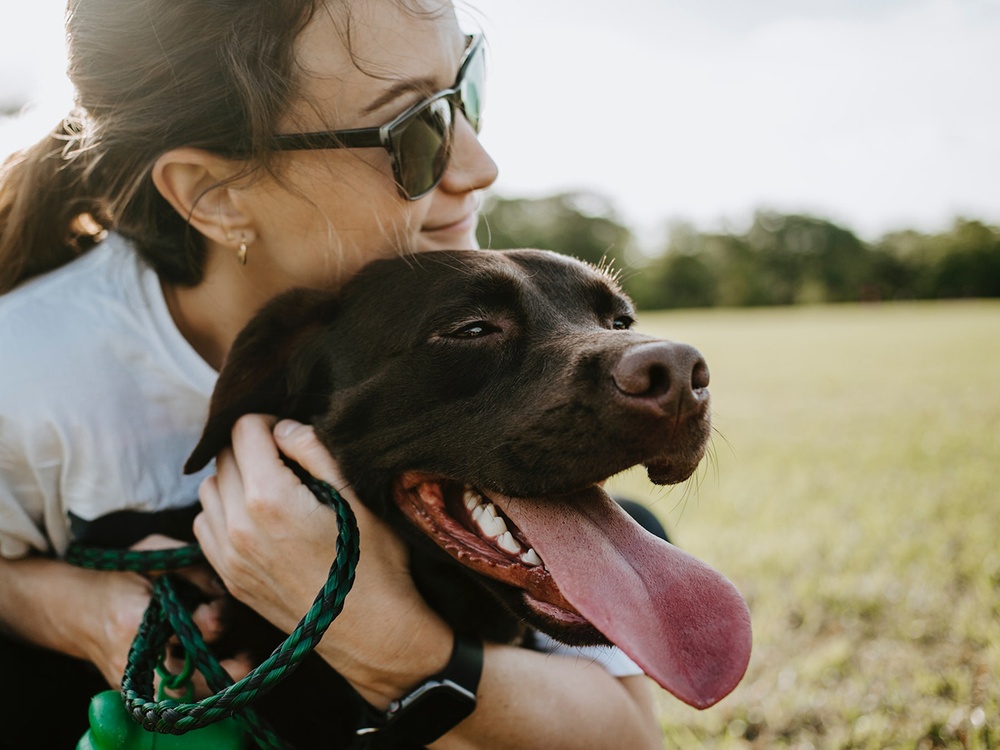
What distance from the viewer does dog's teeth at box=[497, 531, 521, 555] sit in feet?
6.51

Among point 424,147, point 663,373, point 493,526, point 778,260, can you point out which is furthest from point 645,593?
point 778,260

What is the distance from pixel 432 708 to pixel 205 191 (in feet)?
5.25

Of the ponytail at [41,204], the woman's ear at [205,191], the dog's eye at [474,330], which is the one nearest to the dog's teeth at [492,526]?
the dog's eye at [474,330]

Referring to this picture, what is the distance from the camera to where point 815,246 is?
279 ft

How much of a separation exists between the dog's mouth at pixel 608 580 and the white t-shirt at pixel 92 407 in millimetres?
653

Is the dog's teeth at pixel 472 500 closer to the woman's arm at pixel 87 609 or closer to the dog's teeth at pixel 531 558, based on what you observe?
the dog's teeth at pixel 531 558

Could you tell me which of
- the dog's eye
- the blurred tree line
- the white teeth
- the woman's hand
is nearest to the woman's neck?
the woman's hand

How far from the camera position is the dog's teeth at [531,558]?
193 cm

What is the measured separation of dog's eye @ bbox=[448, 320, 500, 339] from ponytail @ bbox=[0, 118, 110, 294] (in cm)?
138

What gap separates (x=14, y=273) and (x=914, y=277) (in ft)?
266

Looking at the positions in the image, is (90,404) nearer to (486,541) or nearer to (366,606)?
(366,606)

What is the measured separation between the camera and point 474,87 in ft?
9.20

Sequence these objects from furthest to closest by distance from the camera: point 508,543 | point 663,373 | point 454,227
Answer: point 454,227 → point 508,543 → point 663,373

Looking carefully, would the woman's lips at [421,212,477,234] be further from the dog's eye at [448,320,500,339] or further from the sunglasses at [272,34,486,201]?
the dog's eye at [448,320,500,339]
